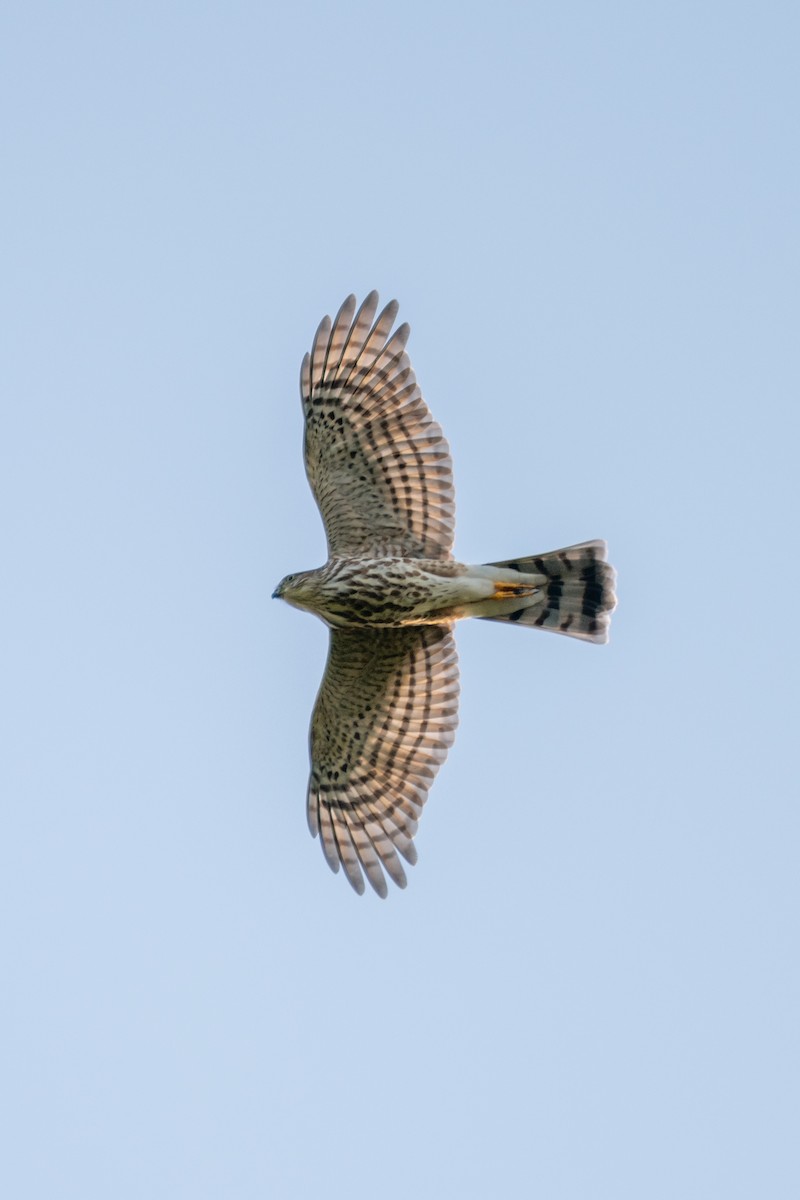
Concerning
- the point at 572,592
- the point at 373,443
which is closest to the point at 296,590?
the point at 373,443

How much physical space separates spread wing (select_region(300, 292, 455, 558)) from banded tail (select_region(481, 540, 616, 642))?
0.70 m

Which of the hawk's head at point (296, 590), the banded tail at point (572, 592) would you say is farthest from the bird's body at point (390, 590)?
the banded tail at point (572, 592)

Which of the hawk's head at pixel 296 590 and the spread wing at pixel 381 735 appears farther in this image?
the spread wing at pixel 381 735

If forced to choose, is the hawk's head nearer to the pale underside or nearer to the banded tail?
the pale underside

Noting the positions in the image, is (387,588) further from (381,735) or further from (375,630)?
(381,735)

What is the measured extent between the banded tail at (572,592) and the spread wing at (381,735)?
0.67 meters

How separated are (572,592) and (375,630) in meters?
1.44

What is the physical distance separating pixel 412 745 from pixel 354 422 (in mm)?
2421

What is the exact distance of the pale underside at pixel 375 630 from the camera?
15398mm

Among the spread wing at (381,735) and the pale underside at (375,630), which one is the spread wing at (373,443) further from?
the spread wing at (381,735)

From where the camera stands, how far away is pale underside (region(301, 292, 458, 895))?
50.5 ft

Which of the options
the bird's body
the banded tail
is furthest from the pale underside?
the banded tail

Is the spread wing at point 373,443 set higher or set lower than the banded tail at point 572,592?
higher

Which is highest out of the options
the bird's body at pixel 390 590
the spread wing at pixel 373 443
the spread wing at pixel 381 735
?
the spread wing at pixel 373 443
